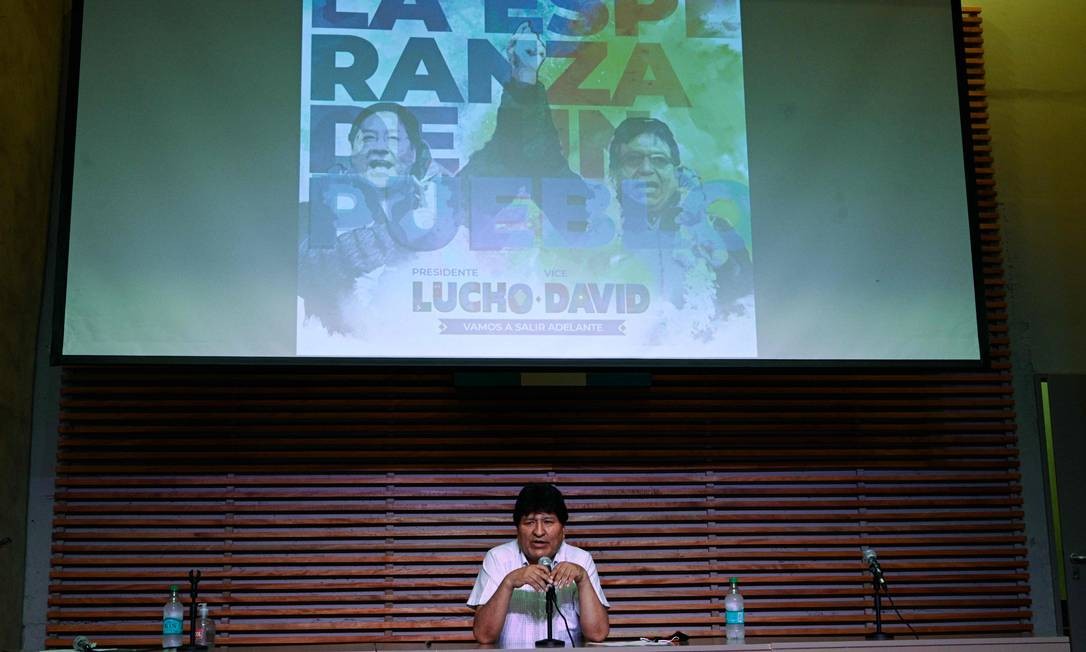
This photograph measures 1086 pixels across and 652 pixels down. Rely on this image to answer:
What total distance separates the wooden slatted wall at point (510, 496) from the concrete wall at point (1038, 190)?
0.18 meters

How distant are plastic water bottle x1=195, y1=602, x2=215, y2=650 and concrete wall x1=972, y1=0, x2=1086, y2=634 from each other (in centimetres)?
406

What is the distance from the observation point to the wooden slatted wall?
530 centimetres

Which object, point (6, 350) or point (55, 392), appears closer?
point (6, 350)

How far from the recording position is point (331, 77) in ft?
16.9

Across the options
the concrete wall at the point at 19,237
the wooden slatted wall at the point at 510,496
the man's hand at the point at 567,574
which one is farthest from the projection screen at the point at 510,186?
the man's hand at the point at 567,574

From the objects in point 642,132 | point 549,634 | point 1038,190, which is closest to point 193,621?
point 549,634

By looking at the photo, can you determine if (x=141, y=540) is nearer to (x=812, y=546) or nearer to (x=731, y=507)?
(x=731, y=507)

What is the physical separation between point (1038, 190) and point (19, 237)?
17.1 feet

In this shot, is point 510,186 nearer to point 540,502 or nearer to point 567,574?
point 540,502

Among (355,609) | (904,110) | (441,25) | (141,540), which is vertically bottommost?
(355,609)

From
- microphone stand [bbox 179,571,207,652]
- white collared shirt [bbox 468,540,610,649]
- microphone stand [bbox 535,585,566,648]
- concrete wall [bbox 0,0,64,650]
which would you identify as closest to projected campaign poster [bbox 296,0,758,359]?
white collared shirt [bbox 468,540,610,649]

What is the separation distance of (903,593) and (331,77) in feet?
12.2

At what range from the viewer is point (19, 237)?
5129 millimetres

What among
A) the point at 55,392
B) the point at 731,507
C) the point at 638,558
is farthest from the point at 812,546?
the point at 55,392
